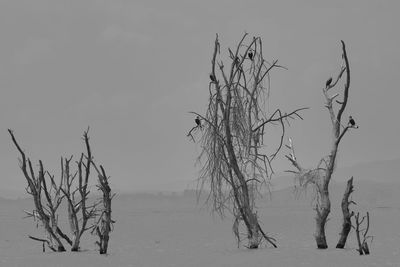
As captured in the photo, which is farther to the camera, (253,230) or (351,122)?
(253,230)

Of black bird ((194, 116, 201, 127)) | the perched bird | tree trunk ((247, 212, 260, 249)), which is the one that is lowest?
tree trunk ((247, 212, 260, 249))

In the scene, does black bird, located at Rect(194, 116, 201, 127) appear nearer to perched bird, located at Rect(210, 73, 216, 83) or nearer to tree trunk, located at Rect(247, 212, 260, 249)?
perched bird, located at Rect(210, 73, 216, 83)

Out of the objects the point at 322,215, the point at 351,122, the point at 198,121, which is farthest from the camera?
the point at 198,121

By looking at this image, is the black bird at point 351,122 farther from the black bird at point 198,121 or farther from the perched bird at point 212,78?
the black bird at point 198,121

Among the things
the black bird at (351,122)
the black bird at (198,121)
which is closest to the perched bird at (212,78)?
the black bird at (198,121)

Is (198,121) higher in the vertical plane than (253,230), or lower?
higher

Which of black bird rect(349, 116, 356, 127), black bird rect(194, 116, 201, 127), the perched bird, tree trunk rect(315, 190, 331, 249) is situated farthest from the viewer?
black bird rect(194, 116, 201, 127)

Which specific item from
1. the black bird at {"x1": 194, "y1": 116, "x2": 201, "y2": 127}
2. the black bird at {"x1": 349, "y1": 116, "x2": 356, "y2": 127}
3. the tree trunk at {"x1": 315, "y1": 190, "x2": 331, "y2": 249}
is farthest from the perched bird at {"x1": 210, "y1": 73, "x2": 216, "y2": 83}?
the tree trunk at {"x1": 315, "y1": 190, "x2": 331, "y2": 249}

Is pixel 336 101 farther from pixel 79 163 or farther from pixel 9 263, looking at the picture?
pixel 9 263

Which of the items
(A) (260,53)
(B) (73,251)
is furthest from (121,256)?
(A) (260,53)

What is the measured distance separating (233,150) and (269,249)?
1554 mm

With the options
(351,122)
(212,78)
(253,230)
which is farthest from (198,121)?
(351,122)

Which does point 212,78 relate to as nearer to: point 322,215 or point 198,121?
point 198,121

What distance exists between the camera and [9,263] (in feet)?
29.6
